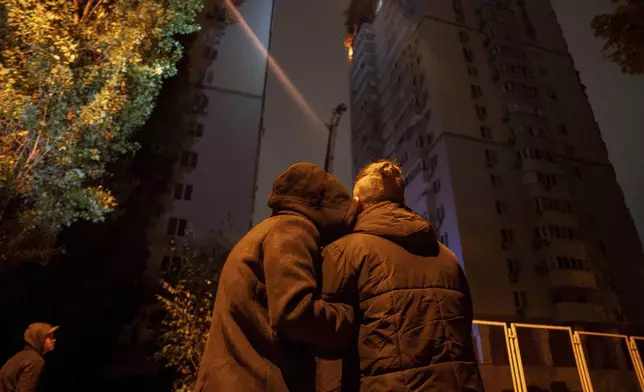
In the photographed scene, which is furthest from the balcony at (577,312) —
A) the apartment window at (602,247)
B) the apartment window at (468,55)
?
the apartment window at (468,55)

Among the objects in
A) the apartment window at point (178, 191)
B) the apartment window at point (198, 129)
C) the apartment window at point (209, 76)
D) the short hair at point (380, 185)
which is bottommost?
the short hair at point (380, 185)

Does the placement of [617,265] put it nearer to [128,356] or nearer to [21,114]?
[128,356]

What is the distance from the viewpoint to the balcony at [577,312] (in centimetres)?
2575

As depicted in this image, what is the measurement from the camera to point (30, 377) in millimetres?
5449

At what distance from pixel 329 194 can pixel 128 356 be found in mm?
20662

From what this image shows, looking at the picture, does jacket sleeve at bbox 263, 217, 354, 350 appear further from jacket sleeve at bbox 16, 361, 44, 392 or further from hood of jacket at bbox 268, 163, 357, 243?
jacket sleeve at bbox 16, 361, 44, 392

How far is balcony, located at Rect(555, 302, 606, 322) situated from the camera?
25750 mm

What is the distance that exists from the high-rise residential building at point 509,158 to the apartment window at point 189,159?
17.7 meters

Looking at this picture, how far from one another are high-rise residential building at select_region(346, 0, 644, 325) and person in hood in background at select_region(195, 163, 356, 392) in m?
25.7

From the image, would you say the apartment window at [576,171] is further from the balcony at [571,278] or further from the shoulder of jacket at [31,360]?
the shoulder of jacket at [31,360]

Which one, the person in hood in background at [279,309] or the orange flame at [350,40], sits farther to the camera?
the orange flame at [350,40]

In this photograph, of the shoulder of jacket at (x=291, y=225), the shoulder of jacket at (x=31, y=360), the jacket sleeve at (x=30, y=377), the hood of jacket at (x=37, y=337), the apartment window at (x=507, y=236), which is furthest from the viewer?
the apartment window at (x=507, y=236)

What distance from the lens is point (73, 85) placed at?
34.4ft

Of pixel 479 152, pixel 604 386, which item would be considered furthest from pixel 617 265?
pixel 604 386
